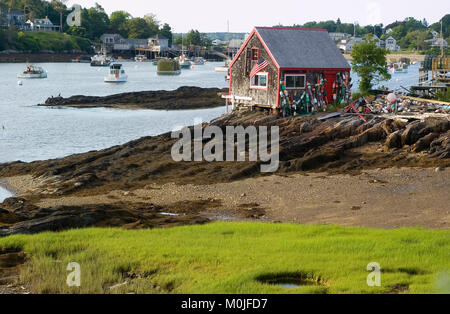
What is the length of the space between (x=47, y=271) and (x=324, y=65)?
30199 millimetres

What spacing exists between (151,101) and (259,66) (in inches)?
1307

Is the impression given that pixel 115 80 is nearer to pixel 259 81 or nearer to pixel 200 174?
pixel 259 81

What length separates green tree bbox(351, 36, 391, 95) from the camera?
146 ft

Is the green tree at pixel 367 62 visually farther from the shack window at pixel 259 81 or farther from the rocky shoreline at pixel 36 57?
the rocky shoreline at pixel 36 57

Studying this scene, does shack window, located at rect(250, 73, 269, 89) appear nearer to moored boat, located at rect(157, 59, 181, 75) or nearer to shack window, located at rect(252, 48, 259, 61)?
shack window, located at rect(252, 48, 259, 61)

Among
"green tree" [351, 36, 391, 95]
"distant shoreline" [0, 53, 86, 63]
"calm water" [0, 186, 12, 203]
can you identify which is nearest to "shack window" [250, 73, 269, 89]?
"green tree" [351, 36, 391, 95]

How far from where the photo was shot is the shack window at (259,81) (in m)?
38.7

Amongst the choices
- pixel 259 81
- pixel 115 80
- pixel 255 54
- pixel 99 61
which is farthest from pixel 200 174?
pixel 99 61

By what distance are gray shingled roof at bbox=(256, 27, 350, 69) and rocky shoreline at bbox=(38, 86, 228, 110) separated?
26.7 meters

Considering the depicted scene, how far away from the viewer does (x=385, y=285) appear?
10.6 metres

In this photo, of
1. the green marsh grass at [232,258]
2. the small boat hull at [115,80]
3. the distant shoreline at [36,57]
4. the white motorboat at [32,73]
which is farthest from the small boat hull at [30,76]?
the green marsh grass at [232,258]

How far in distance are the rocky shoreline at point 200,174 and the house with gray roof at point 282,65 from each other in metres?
2.80

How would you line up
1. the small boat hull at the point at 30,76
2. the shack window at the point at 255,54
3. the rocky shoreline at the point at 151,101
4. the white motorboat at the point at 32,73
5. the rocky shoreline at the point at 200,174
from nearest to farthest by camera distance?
the rocky shoreline at the point at 200,174, the shack window at the point at 255,54, the rocky shoreline at the point at 151,101, the small boat hull at the point at 30,76, the white motorboat at the point at 32,73
